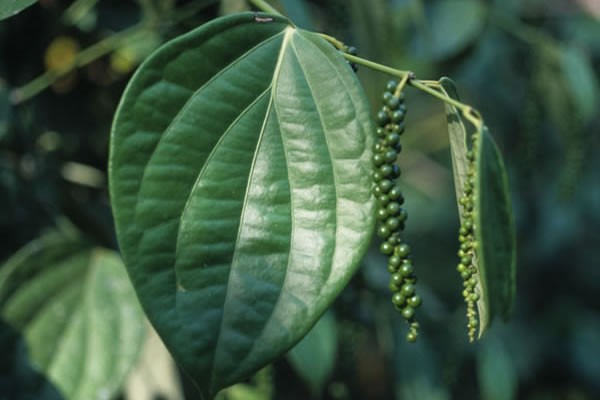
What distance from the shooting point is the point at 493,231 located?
0.57 m

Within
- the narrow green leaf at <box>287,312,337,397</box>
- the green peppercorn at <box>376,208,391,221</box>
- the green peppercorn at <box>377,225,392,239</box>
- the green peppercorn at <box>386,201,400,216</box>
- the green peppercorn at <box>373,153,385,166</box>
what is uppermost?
the green peppercorn at <box>373,153,385,166</box>

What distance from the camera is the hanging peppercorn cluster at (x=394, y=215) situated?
628 millimetres

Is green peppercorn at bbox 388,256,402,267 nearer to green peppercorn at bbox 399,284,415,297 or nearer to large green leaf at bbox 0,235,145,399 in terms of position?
green peppercorn at bbox 399,284,415,297

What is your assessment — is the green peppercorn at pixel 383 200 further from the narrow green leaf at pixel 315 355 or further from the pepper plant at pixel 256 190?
the narrow green leaf at pixel 315 355

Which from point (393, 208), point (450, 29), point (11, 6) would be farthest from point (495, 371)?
point (11, 6)

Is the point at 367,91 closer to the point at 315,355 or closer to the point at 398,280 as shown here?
the point at 315,355

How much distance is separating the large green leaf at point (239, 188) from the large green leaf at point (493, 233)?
110 mm

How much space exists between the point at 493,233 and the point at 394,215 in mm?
87

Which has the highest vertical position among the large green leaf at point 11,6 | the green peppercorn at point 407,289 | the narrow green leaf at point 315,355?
the large green leaf at point 11,6

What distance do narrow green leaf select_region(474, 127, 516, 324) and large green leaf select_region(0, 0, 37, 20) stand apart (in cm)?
39

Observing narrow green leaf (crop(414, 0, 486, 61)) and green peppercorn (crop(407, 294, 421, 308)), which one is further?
narrow green leaf (crop(414, 0, 486, 61))

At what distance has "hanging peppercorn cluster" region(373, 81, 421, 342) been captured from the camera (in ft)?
2.06

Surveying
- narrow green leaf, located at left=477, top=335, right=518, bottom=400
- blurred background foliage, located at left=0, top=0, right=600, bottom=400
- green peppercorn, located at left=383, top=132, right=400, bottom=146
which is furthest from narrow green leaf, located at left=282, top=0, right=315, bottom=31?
narrow green leaf, located at left=477, top=335, right=518, bottom=400

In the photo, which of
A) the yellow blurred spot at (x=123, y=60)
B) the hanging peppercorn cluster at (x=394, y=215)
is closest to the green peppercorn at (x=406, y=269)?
the hanging peppercorn cluster at (x=394, y=215)
